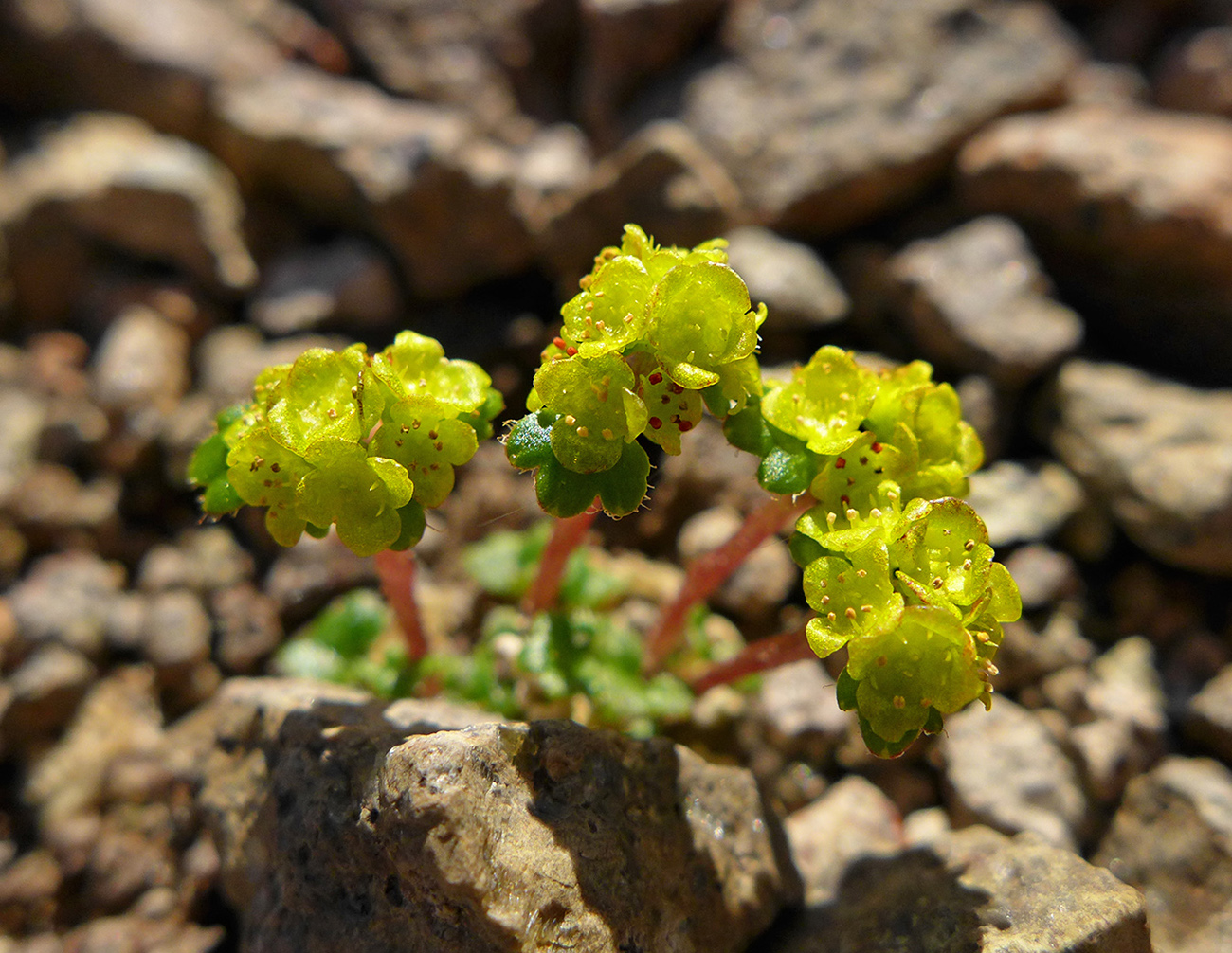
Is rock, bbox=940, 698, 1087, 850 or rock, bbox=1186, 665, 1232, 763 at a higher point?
rock, bbox=1186, 665, 1232, 763

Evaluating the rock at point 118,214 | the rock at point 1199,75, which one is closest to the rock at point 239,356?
the rock at point 118,214

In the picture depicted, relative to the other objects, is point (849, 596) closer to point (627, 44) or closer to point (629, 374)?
point (629, 374)

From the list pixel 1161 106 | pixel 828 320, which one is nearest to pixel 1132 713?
pixel 828 320

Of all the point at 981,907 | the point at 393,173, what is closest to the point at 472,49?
the point at 393,173

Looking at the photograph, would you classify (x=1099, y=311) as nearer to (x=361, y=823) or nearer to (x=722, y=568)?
(x=722, y=568)

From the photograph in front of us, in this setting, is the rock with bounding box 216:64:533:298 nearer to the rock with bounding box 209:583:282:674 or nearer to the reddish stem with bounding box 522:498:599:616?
the rock with bounding box 209:583:282:674

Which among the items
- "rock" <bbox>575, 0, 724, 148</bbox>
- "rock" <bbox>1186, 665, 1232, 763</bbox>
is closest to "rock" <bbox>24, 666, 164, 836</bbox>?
"rock" <bbox>575, 0, 724, 148</bbox>
